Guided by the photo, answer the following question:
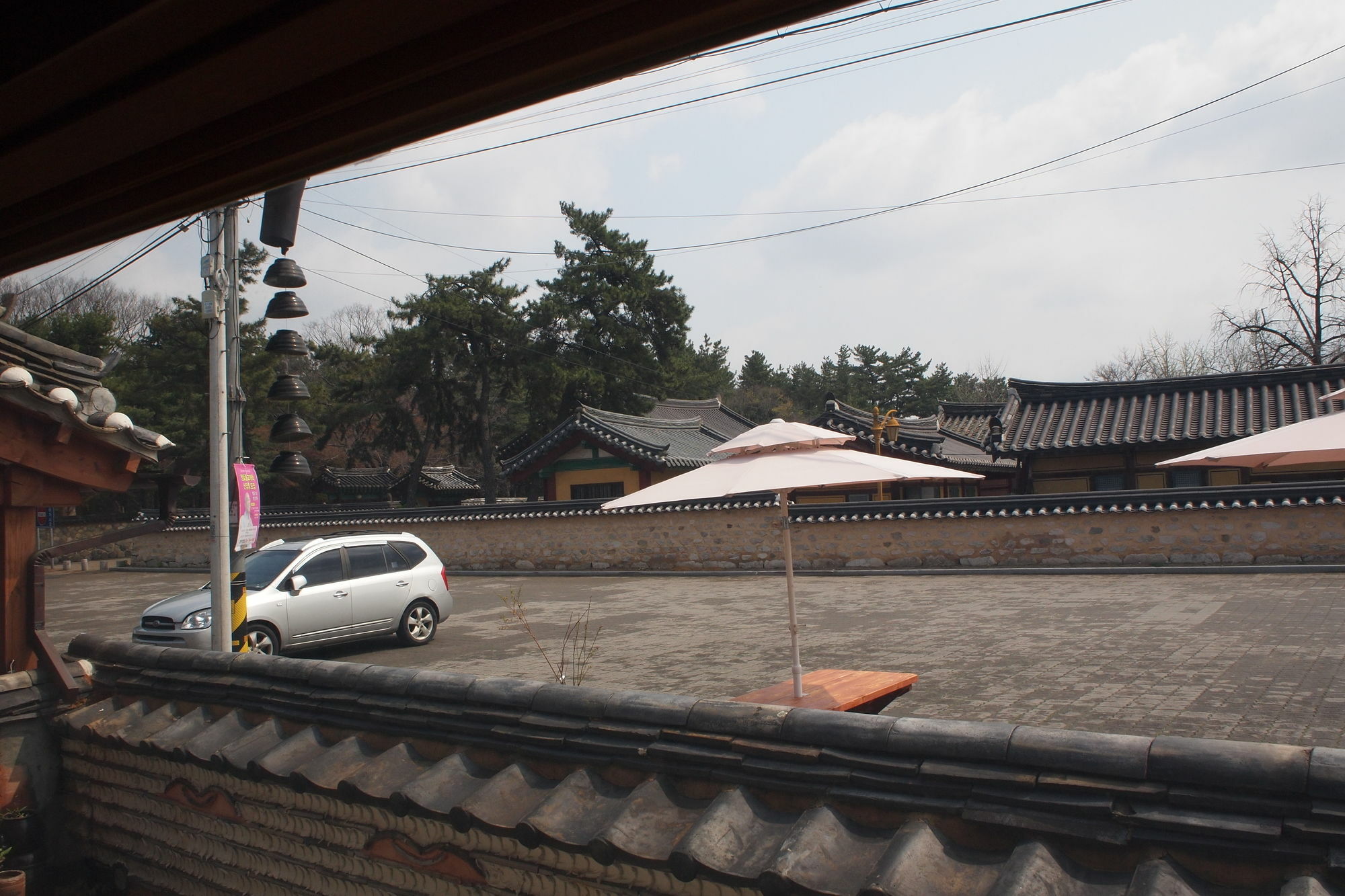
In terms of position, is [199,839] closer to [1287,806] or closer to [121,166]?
[121,166]

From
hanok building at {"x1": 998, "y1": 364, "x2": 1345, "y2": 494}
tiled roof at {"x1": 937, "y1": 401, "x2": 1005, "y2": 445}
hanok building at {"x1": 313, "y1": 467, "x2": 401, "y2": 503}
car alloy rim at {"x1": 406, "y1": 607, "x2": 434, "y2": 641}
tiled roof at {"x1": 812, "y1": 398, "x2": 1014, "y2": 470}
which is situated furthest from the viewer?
hanok building at {"x1": 313, "y1": 467, "x2": 401, "y2": 503}

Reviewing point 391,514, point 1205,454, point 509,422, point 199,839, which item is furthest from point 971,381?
point 199,839

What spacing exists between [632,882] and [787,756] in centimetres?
62

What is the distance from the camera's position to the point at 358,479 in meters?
39.3

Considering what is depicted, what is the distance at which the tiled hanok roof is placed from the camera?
2598cm

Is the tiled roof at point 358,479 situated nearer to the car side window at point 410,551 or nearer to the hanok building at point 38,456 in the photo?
the car side window at point 410,551

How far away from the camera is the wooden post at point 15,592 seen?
578 centimetres

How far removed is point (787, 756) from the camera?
2.58 metres

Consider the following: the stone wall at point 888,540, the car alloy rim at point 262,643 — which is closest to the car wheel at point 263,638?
the car alloy rim at point 262,643

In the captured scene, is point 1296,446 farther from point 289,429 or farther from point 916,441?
point 916,441

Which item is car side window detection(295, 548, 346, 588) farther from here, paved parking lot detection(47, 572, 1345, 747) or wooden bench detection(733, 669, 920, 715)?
wooden bench detection(733, 669, 920, 715)

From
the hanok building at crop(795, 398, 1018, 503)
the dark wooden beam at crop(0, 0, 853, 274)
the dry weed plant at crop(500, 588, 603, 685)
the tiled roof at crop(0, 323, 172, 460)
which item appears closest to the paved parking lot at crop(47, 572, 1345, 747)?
the dry weed plant at crop(500, 588, 603, 685)

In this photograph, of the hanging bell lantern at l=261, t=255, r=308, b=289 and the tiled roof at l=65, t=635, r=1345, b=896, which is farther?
the hanging bell lantern at l=261, t=255, r=308, b=289

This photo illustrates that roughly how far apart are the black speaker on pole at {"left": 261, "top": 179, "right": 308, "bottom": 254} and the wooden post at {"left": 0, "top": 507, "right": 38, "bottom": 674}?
2484 millimetres
